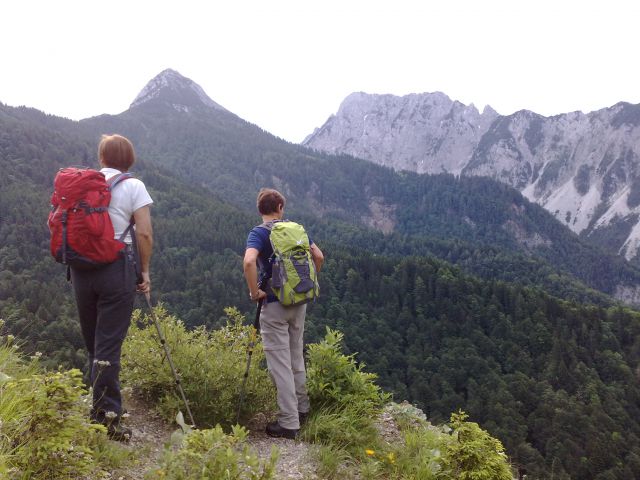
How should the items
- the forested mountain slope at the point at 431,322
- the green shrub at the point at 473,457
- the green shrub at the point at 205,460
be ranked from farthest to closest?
the forested mountain slope at the point at 431,322 < the green shrub at the point at 473,457 < the green shrub at the point at 205,460

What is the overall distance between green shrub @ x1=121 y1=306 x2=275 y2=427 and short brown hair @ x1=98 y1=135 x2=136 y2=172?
189 cm

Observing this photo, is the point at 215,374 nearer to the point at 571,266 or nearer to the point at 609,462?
the point at 609,462

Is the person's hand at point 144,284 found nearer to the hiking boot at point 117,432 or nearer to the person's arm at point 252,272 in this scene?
the person's arm at point 252,272

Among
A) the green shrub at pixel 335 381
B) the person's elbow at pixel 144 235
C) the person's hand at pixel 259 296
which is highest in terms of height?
the person's elbow at pixel 144 235

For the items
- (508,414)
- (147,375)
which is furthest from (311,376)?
(508,414)

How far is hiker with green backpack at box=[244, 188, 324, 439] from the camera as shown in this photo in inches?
193

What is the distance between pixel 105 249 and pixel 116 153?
99cm

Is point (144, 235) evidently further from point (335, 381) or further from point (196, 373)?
point (335, 381)

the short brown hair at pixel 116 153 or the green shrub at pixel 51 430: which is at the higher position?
the short brown hair at pixel 116 153

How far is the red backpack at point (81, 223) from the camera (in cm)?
386

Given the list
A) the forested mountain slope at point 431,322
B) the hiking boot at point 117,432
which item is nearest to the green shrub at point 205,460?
the hiking boot at point 117,432

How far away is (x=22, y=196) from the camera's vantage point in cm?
11469

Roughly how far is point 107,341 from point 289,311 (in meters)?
1.82

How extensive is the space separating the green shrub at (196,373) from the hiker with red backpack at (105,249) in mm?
954
